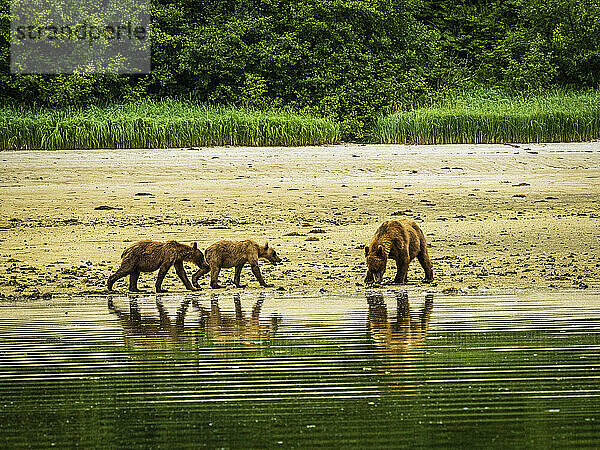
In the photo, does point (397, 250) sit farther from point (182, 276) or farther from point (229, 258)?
point (182, 276)

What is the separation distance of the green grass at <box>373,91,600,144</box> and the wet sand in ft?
4.29

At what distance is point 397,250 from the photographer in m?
9.87

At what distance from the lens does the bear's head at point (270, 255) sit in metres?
10.4

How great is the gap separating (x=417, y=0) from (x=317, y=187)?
1771cm

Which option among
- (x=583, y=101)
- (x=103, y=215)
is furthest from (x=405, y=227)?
(x=583, y=101)

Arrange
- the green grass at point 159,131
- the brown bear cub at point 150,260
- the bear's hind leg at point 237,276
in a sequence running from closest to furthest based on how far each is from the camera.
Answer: the brown bear cub at point 150,260 → the bear's hind leg at point 237,276 → the green grass at point 159,131

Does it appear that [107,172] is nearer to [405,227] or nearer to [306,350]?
[405,227]

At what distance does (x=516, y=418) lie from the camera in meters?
4.39

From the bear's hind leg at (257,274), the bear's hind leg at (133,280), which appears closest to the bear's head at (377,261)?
the bear's hind leg at (257,274)

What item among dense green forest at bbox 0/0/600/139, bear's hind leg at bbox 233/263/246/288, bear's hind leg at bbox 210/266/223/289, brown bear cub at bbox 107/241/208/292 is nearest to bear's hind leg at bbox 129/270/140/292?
brown bear cub at bbox 107/241/208/292

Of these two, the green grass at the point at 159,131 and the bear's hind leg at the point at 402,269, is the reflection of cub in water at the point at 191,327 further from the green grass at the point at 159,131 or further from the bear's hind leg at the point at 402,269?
the green grass at the point at 159,131

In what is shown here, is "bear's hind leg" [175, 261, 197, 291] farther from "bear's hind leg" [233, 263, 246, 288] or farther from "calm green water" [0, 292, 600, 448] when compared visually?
"calm green water" [0, 292, 600, 448]

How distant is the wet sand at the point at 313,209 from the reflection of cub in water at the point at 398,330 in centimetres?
135

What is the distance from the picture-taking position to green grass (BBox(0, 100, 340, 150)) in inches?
810
